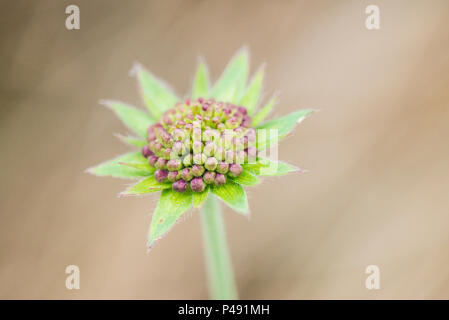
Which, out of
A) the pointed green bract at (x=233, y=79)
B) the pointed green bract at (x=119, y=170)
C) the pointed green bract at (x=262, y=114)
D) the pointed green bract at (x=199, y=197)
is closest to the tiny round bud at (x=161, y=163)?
the pointed green bract at (x=119, y=170)

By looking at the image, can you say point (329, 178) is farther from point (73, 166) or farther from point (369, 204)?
point (73, 166)

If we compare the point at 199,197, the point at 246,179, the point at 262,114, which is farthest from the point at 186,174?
the point at 262,114

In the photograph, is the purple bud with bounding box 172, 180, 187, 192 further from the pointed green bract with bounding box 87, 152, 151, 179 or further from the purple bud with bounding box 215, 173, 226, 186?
the pointed green bract with bounding box 87, 152, 151, 179

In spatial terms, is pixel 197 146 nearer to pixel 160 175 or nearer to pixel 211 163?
pixel 211 163

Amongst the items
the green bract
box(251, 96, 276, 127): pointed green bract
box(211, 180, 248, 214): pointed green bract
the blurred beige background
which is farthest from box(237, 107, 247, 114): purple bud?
the blurred beige background

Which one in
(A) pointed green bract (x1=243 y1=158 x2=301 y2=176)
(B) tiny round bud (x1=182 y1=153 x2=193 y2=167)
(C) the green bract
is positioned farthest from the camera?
(B) tiny round bud (x1=182 y1=153 x2=193 y2=167)

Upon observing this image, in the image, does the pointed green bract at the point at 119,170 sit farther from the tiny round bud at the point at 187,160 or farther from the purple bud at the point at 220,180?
the purple bud at the point at 220,180

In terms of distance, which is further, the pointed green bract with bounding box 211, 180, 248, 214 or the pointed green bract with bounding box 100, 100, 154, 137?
the pointed green bract with bounding box 100, 100, 154, 137

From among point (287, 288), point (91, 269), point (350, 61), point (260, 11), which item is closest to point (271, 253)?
point (287, 288)
